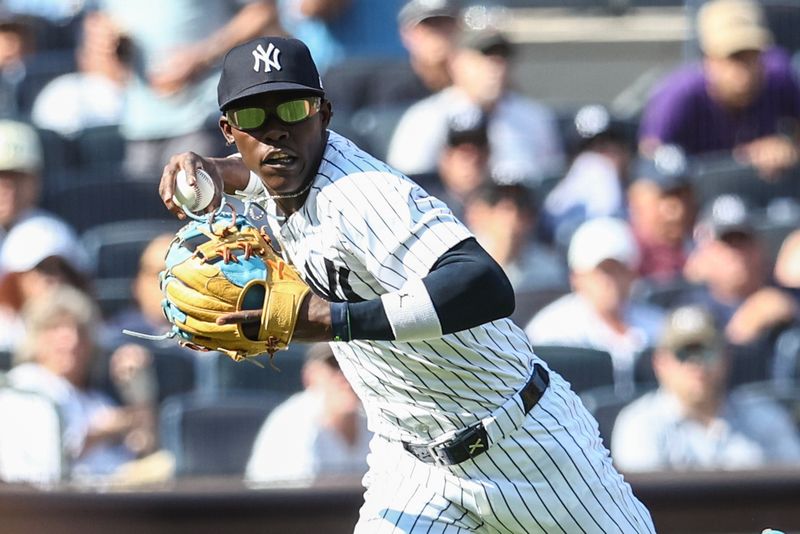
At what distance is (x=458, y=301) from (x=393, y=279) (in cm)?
25

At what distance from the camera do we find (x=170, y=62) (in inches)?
269

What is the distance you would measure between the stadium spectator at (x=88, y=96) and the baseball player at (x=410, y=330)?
4227 millimetres

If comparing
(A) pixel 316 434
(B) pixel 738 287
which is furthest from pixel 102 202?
(B) pixel 738 287

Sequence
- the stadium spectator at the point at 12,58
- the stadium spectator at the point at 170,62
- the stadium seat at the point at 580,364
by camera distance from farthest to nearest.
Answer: the stadium spectator at the point at 12,58, the stadium spectator at the point at 170,62, the stadium seat at the point at 580,364

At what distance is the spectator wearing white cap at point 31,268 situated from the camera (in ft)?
18.7

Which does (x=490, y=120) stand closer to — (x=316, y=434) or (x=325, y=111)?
(x=316, y=434)

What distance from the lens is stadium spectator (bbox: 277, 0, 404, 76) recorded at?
24.5 feet

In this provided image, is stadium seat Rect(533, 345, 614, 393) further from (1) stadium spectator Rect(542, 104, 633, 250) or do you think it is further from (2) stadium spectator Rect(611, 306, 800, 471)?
(1) stadium spectator Rect(542, 104, 633, 250)

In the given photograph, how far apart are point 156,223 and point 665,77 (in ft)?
10.0

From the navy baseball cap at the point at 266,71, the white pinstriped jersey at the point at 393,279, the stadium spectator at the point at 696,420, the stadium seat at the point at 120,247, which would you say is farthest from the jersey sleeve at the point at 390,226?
the stadium seat at the point at 120,247

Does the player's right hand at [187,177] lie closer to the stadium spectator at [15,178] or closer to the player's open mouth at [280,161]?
the player's open mouth at [280,161]

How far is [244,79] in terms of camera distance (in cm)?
275

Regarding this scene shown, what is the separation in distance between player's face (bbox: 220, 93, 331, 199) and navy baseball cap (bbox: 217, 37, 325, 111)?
0.09ft

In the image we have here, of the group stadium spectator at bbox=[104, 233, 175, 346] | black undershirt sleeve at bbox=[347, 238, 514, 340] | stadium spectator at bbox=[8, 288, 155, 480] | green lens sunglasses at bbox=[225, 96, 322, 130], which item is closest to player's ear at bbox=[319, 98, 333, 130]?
green lens sunglasses at bbox=[225, 96, 322, 130]
